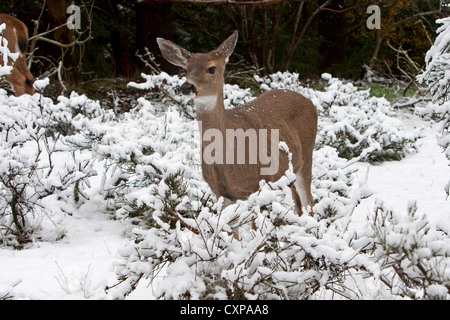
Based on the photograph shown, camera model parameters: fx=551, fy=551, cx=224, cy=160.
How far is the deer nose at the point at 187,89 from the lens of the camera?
3.86m

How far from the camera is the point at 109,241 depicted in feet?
16.2

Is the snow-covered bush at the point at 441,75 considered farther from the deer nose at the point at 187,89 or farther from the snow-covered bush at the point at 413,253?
the deer nose at the point at 187,89

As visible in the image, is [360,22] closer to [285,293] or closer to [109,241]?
[109,241]

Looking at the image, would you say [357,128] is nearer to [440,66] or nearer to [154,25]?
[440,66]

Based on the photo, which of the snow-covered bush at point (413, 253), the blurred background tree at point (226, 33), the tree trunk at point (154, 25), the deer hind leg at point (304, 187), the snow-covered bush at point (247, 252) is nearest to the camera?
the snow-covered bush at point (413, 253)

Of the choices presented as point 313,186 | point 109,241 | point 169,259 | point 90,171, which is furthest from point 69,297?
point 313,186

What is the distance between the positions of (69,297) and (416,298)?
7.10 feet

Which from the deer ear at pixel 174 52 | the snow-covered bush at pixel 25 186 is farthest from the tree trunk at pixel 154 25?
the deer ear at pixel 174 52

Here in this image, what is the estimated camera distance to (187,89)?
3881mm

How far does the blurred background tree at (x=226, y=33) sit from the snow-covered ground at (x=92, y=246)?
3430mm

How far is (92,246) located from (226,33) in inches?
413

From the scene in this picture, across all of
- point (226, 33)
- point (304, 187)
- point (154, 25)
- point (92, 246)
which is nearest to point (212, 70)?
point (304, 187)

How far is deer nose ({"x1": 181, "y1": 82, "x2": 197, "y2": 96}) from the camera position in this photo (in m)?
3.86

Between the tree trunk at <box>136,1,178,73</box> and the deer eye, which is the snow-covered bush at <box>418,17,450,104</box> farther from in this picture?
the tree trunk at <box>136,1,178,73</box>
